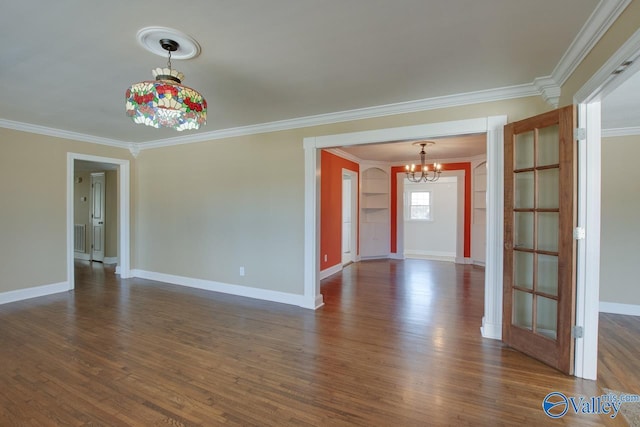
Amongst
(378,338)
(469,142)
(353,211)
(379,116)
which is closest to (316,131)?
(379,116)

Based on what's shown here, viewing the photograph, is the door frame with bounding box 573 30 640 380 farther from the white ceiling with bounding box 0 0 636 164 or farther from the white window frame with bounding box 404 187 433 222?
the white window frame with bounding box 404 187 433 222

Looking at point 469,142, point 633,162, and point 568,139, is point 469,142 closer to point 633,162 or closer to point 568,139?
point 633,162

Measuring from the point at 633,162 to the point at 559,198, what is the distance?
8.03 ft

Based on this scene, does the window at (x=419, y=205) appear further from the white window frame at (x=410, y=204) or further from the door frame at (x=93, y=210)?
the door frame at (x=93, y=210)

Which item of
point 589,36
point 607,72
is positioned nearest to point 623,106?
point 589,36

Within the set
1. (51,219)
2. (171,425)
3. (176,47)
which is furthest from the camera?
(51,219)

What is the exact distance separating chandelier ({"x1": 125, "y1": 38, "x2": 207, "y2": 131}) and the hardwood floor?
191cm

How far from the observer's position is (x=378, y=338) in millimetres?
3029

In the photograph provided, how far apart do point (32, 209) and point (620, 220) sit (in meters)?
7.95

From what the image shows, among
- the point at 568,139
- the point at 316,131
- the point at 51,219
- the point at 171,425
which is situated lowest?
the point at 171,425

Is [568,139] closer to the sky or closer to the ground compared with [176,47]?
closer to the ground

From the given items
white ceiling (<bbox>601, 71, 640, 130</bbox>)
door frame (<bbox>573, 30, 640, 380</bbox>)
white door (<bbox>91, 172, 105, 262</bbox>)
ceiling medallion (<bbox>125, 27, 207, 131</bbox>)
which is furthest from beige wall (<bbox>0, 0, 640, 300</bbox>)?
white door (<bbox>91, 172, 105, 262</bbox>)

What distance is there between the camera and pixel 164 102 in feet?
6.15

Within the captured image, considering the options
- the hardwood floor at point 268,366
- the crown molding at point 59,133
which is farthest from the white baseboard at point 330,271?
the crown molding at point 59,133
